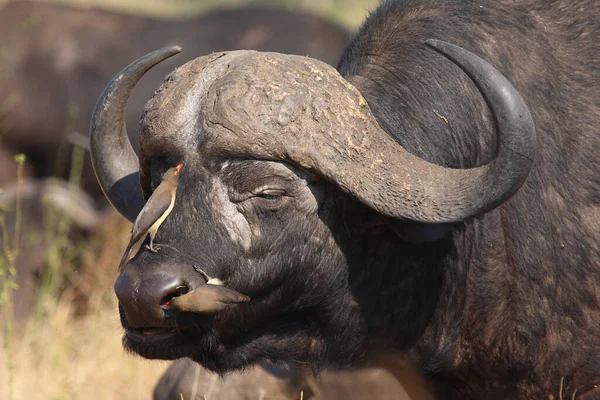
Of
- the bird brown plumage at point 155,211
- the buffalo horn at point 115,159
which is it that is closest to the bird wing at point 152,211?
the bird brown plumage at point 155,211

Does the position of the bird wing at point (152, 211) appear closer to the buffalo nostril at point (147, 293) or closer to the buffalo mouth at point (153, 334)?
the buffalo nostril at point (147, 293)

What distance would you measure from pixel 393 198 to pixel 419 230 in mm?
186

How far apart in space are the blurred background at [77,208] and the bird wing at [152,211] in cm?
106

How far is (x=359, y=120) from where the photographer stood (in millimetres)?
3705

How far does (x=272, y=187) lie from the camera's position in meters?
3.65

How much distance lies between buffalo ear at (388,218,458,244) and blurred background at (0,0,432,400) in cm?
147

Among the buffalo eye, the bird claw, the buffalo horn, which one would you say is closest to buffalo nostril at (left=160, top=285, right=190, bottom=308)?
the bird claw

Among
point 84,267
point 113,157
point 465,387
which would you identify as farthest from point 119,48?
point 465,387

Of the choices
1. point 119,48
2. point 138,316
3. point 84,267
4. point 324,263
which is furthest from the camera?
point 119,48

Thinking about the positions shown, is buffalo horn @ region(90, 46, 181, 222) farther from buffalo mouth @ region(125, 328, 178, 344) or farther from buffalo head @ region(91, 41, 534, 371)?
buffalo mouth @ region(125, 328, 178, 344)

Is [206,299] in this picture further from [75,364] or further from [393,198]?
[75,364]

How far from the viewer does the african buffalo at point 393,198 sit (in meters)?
3.60

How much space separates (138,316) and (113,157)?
1.12m

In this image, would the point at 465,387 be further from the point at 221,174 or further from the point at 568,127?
the point at 221,174
